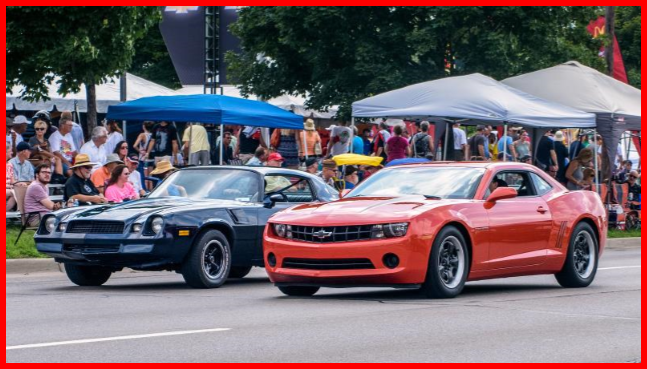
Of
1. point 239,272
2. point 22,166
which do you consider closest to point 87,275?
point 239,272

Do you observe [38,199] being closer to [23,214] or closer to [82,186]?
[23,214]

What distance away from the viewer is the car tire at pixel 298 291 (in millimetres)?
13406

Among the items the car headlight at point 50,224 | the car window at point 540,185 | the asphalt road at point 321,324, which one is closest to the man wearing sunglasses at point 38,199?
the asphalt road at point 321,324

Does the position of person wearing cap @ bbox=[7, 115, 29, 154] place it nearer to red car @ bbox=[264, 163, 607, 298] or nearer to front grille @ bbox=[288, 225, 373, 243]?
red car @ bbox=[264, 163, 607, 298]

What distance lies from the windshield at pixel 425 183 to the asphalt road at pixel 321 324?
1016 mm

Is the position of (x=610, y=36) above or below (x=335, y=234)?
above

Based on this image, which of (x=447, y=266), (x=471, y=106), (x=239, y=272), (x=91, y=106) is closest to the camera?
(x=447, y=266)

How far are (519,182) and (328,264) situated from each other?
292 cm

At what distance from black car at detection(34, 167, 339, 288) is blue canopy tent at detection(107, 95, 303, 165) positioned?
26.1 feet

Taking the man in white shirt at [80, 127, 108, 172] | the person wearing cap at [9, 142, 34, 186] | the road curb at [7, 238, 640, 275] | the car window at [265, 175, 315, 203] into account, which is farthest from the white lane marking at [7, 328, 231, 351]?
the man in white shirt at [80, 127, 108, 172]

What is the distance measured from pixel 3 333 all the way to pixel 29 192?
8.81m

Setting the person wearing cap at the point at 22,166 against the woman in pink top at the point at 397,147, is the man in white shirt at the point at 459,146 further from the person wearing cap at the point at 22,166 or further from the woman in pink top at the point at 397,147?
the person wearing cap at the point at 22,166

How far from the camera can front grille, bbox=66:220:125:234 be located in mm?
→ 14133

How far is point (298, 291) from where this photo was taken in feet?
44.2
